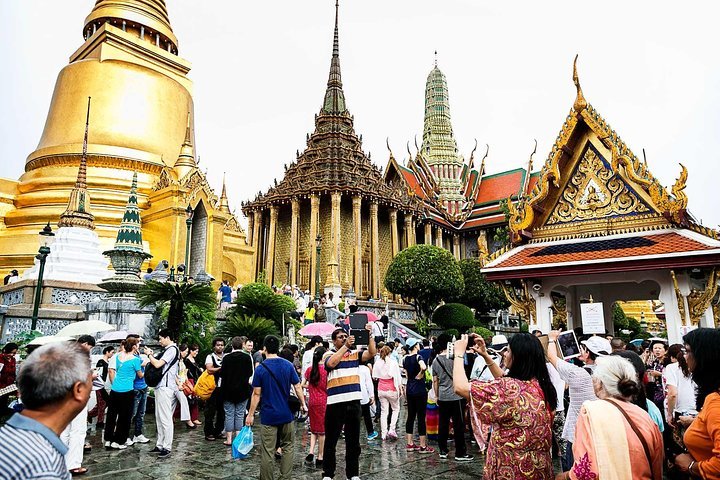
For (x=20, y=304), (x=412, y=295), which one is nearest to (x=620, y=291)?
(x=412, y=295)

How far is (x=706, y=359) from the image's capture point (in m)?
2.42

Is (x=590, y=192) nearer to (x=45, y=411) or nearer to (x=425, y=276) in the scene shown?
(x=45, y=411)

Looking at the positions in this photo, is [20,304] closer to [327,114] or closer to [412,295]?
[412,295]

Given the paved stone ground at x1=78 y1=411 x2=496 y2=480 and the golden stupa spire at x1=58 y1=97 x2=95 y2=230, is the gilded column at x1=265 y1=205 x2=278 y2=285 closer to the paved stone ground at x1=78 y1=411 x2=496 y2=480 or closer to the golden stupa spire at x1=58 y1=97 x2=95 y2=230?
the golden stupa spire at x1=58 y1=97 x2=95 y2=230

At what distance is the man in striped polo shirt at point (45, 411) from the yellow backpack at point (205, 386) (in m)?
5.90

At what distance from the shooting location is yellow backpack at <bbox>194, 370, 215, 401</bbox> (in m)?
7.43

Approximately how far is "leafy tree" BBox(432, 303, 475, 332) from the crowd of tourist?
38.2 ft

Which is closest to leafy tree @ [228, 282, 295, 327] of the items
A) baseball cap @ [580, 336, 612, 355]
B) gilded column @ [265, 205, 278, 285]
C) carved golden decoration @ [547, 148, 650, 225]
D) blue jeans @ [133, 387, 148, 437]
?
blue jeans @ [133, 387, 148, 437]

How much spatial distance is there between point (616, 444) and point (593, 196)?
8078mm

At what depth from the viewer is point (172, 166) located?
21.2 m

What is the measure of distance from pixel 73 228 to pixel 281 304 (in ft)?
20.8

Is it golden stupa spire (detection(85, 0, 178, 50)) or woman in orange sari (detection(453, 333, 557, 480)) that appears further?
golden stupa spire (detection(85, 0, 178, 50))

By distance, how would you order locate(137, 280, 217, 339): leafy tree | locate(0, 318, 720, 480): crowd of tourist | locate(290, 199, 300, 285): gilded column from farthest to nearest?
locate(290, 199, 300, 285): gilded column
locate(137, 280, 217, 339): leafy tree
locate(0, 318, 720, 480): crowd of tourist

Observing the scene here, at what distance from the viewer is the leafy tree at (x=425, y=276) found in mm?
21609
